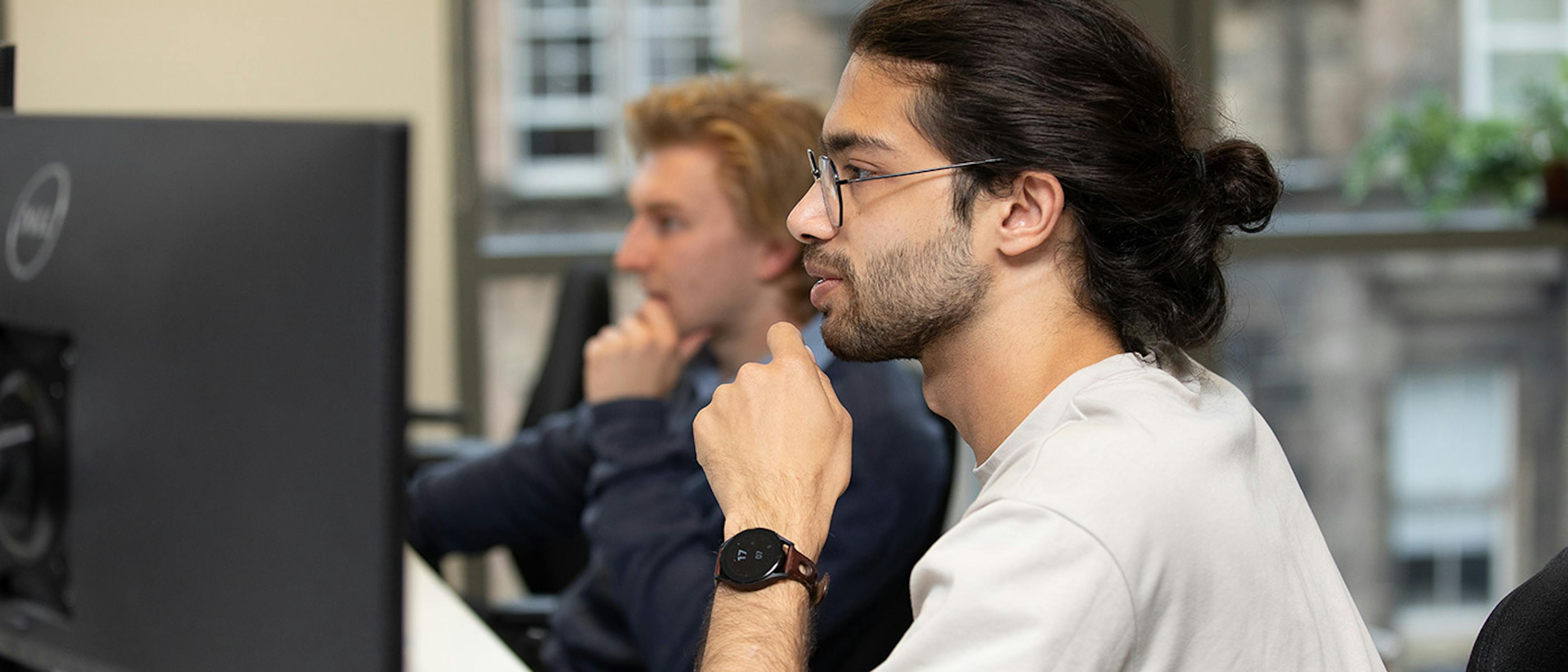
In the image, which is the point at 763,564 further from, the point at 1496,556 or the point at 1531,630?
the point at 1496,556

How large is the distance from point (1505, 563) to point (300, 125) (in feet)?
12.0

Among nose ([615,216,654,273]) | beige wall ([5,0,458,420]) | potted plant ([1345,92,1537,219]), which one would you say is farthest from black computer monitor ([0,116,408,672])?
potted plant ([1345,92,1537,219])

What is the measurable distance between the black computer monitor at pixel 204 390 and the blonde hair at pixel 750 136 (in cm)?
110

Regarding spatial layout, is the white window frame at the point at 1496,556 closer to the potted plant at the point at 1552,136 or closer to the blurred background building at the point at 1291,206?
the blurred background building at the point at 1291,206

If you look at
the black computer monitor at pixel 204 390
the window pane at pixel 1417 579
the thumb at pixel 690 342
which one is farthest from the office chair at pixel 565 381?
the window pane at pixel 1417 579

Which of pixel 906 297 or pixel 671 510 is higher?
pixel 906 297

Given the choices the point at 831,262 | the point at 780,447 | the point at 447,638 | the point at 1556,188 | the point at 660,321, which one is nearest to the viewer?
the point at 780,447

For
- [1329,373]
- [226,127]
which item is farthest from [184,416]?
[1329,373]

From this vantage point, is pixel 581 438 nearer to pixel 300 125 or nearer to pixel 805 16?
pixel 300 125

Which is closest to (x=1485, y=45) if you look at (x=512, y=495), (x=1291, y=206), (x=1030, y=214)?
(x=1291, y=206)

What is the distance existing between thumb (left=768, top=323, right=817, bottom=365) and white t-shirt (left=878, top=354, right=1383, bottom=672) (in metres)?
0.22

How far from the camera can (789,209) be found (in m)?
1.86

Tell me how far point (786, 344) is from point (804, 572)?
0.78 ft

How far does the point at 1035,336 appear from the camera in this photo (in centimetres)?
106
